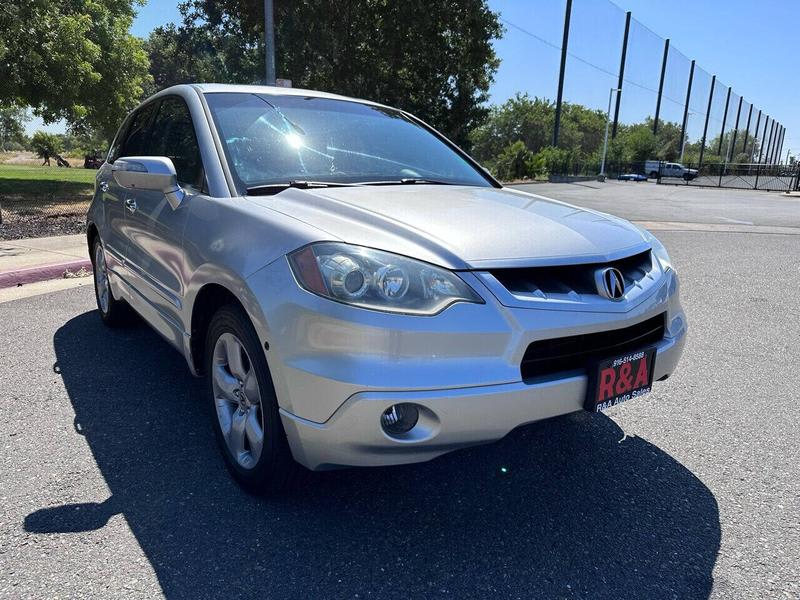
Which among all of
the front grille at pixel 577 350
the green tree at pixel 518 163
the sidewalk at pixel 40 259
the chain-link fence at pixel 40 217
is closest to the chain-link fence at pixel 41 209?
the chain-link fence at pixel 40 217

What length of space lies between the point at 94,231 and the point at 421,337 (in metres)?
3.85

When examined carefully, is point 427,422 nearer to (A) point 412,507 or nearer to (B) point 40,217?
(A) point 412,507

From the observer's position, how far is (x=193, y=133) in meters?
3.12

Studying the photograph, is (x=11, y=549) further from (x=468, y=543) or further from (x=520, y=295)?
(x=520, y=295)

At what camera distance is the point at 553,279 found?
7.36 feet

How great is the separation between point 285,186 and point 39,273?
5.13 meters

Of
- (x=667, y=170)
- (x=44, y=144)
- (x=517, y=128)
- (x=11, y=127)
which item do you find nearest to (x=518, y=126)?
(x=517, y=128)

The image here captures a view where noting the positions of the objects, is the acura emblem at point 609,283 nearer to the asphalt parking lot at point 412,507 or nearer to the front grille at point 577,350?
the front grille at point 577,350

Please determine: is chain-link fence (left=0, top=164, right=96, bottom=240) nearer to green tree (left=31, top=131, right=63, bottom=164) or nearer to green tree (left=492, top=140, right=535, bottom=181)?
green tree (left=492, top=140, right=535, bottom=181)

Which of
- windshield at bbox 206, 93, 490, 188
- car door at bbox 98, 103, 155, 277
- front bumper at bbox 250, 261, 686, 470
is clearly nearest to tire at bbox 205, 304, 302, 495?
front bumper at bbox 250, 261, 686, 470

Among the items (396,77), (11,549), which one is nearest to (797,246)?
(11,549)

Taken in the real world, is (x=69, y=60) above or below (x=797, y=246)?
above

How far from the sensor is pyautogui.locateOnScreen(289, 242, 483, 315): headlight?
200cm

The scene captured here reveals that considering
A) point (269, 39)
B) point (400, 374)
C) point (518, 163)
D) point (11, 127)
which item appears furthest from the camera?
point (11, 127)
